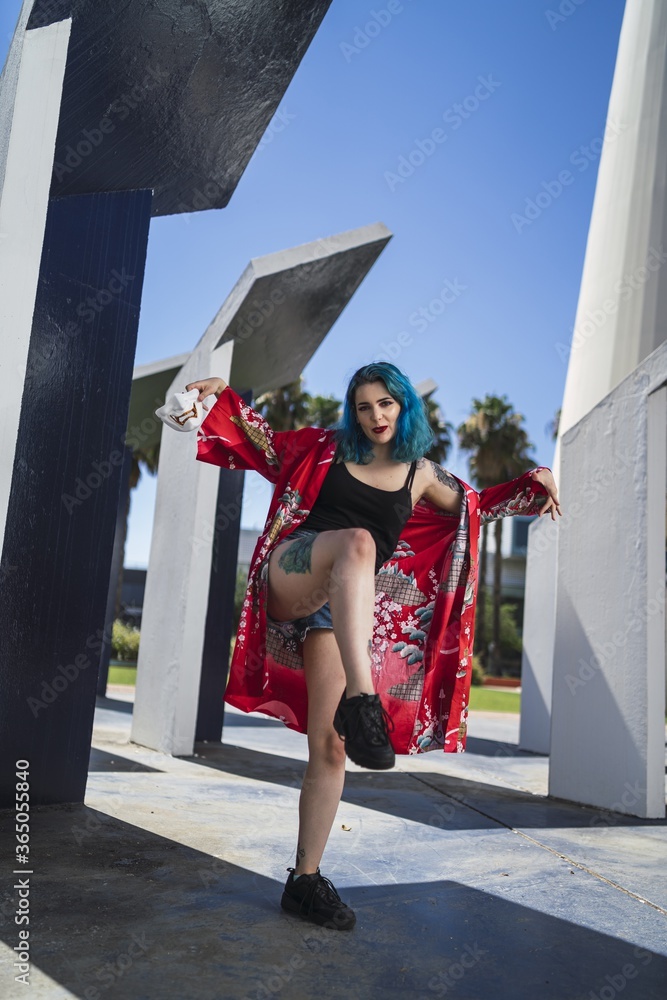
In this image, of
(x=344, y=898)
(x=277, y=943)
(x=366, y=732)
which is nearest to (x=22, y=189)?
(x=366, y=732)

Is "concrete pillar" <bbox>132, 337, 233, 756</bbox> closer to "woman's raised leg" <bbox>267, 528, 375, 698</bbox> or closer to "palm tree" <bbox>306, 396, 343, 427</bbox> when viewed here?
"woman's raised leg" <bbox>267, 528, 375, 698</bbox>

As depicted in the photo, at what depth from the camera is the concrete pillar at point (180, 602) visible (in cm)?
706

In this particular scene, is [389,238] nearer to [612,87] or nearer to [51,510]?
[51,510]

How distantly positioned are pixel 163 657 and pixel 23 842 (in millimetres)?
3817

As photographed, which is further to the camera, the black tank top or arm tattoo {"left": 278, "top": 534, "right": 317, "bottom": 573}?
the black tank top

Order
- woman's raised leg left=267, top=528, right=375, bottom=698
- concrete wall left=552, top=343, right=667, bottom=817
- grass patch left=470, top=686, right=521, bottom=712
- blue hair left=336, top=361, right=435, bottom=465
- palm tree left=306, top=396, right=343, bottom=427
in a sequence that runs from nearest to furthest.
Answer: woman's raised leg left=267, top=528, right=375, bottom=698
blue hair left=336, top=361, right=435, bottom=465
concrete wall left=552, top=343, right=667, bottom=817
grass patch left=470, top=686, right=521, bottom=712
palm tree left=306, top=396, right=343, bottom=427

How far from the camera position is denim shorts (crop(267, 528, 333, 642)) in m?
2.86

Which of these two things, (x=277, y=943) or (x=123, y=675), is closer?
(x=277, y=943)

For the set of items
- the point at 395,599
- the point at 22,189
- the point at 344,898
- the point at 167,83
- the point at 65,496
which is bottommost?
the point at 344,898

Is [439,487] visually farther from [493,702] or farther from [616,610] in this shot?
[493,702]

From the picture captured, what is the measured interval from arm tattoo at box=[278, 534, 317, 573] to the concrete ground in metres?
1.19

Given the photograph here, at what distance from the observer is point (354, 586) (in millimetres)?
2518

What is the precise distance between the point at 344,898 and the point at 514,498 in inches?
69.3

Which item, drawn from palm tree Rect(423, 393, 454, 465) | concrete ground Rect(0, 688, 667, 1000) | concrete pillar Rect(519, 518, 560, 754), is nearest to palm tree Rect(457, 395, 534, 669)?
palm tree Rect(423, 393, 454, 465)
